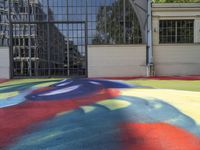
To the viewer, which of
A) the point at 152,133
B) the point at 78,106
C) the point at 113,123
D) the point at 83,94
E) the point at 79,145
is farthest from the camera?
the point at 83,94

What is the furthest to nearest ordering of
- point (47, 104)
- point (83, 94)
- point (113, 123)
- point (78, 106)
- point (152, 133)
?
point (83, 94)
point (47, 104)
point (78, 106)
point (113, 123)
point (152, 133)

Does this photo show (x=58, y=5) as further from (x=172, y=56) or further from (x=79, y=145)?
(x=79, y=145)

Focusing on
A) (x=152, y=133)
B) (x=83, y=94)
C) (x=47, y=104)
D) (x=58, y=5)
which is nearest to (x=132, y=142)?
(x=152, y=133)

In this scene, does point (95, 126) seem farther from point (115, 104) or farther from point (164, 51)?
point (164, 51)

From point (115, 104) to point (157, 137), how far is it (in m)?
3.39

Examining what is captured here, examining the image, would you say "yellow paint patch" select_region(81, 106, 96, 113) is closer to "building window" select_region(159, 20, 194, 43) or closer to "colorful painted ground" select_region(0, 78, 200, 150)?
"colorful painted ground" select_region(0, 78, 200, 150)

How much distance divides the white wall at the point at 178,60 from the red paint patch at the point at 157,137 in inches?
658

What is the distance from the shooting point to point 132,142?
5465 mm

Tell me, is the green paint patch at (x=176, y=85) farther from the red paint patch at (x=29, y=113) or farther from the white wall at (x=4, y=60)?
the white wall at (x=4, y=60)

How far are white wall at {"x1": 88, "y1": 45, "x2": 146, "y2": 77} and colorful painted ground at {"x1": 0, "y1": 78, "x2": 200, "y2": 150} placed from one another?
38.3ft

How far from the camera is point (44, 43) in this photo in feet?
75.8

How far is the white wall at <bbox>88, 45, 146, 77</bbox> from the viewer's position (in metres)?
22.7

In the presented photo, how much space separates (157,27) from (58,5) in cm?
669

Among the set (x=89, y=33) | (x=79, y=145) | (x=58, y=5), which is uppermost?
(x=58, y=5)
